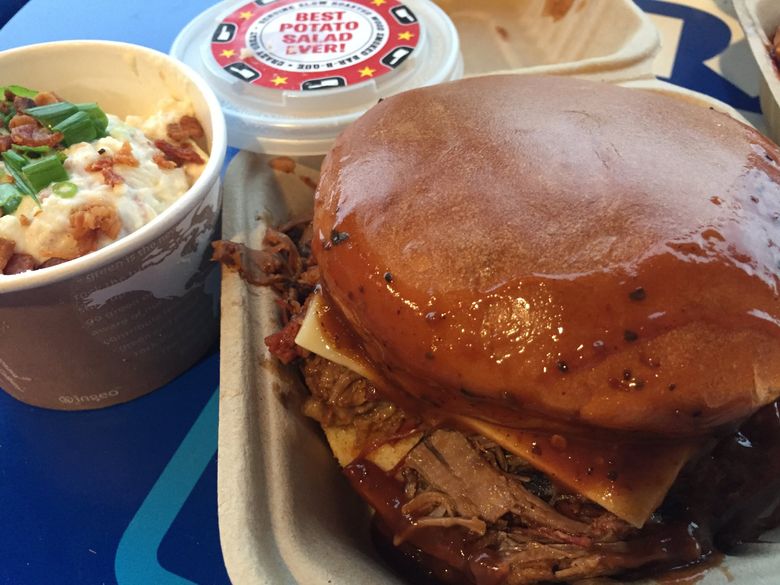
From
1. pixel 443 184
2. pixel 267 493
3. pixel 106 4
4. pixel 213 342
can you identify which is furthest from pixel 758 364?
pixel 106 4

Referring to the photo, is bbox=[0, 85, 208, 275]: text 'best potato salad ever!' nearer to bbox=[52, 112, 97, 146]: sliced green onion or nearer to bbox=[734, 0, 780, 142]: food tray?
bbox=[52, 112, 97, 146]: sliced green onion

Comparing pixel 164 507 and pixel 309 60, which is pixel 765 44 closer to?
pixel 309 60

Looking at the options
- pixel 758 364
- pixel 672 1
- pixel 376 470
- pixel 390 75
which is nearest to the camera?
pixel 758 364

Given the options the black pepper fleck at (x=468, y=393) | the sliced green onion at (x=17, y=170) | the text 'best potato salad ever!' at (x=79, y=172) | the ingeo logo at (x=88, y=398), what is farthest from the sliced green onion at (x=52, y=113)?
the black pepper fleck at (x=468, y=393)

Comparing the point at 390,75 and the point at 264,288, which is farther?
the point at 390,75

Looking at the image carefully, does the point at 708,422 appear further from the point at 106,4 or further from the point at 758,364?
the point at 106,4

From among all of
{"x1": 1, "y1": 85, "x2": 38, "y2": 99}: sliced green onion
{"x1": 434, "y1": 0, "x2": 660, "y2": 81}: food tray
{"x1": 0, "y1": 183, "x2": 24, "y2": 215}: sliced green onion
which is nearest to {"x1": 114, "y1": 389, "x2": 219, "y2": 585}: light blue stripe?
{"x1": 0, "y1": 183, "x2": 24, "y2": 215}: sliced green onion

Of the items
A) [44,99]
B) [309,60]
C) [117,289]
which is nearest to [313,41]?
[309,60]
